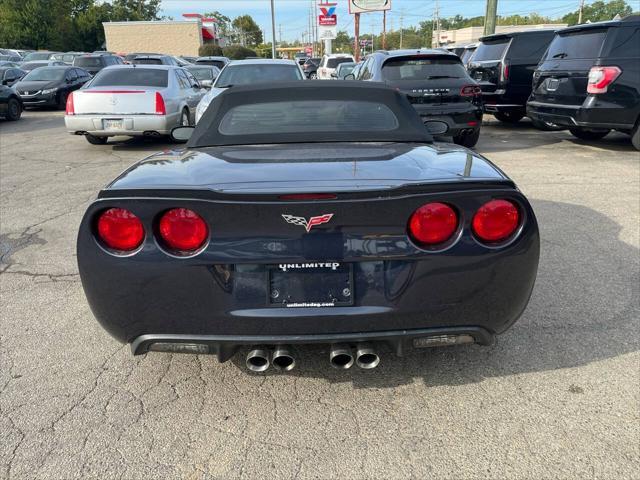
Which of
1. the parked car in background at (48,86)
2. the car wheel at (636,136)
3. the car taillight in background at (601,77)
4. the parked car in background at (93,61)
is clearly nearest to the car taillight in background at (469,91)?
the car taillight in background at (601,77)

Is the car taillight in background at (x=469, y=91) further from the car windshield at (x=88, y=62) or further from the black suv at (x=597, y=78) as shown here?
the car windshield at (x=88, y=62)

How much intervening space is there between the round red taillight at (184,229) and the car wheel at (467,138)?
7387mm

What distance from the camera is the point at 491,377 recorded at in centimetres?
282

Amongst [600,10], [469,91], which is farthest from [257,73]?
[600,10]

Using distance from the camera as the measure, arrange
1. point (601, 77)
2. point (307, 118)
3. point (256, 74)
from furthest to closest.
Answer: point (256, 74), point (601, 77), point (307, 118)

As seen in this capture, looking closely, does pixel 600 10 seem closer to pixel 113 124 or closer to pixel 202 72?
pixel 202 72

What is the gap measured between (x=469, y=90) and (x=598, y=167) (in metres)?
2.31

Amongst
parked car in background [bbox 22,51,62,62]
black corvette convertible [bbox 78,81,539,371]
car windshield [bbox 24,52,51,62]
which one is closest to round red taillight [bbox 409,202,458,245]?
black corvette convertible [bbox 78,81,539,371]

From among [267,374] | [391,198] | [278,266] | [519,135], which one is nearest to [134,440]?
[267,374]

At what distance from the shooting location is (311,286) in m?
2.27

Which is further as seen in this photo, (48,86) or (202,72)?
(202,72)

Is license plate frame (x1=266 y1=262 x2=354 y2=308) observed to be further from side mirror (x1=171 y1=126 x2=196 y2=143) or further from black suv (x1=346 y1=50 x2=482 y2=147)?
black suv (x1=346 y1=50 x2=482 y2=147)

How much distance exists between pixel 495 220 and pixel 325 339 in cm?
92

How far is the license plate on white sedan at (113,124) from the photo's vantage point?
9383mm
